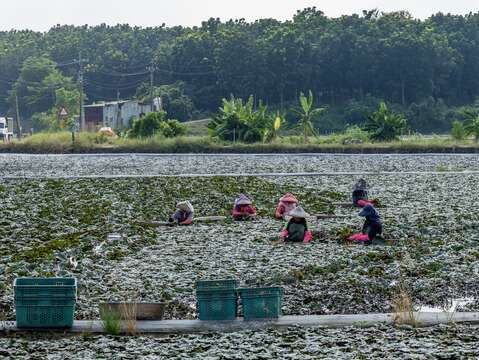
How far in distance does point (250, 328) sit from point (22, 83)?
121m

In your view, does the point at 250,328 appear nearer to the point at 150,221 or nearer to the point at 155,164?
the point at 150,221

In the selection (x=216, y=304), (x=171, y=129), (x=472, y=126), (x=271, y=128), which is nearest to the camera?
(x=216, y=304)

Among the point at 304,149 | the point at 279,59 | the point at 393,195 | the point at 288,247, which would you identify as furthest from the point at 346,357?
the point at 279,59

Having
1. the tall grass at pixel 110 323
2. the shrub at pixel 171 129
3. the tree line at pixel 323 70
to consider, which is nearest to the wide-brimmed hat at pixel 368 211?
the tall grass at pixel 110 323

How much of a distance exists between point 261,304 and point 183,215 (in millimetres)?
10365

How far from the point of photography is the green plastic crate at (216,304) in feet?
41.0

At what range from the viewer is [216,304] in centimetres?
1256

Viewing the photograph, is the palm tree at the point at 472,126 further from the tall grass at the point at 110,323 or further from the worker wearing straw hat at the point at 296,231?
the tall grass at the point at 110,323

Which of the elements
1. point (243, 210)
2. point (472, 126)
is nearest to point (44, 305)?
point (243, 210)

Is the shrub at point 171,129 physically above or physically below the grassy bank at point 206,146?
above

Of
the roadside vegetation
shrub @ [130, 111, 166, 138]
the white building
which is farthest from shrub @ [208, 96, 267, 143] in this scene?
the white building

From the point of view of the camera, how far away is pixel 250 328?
40.3 ft

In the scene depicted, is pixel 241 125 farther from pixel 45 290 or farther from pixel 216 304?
pixel 45 290

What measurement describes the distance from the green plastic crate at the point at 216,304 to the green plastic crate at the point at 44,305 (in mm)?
1457
